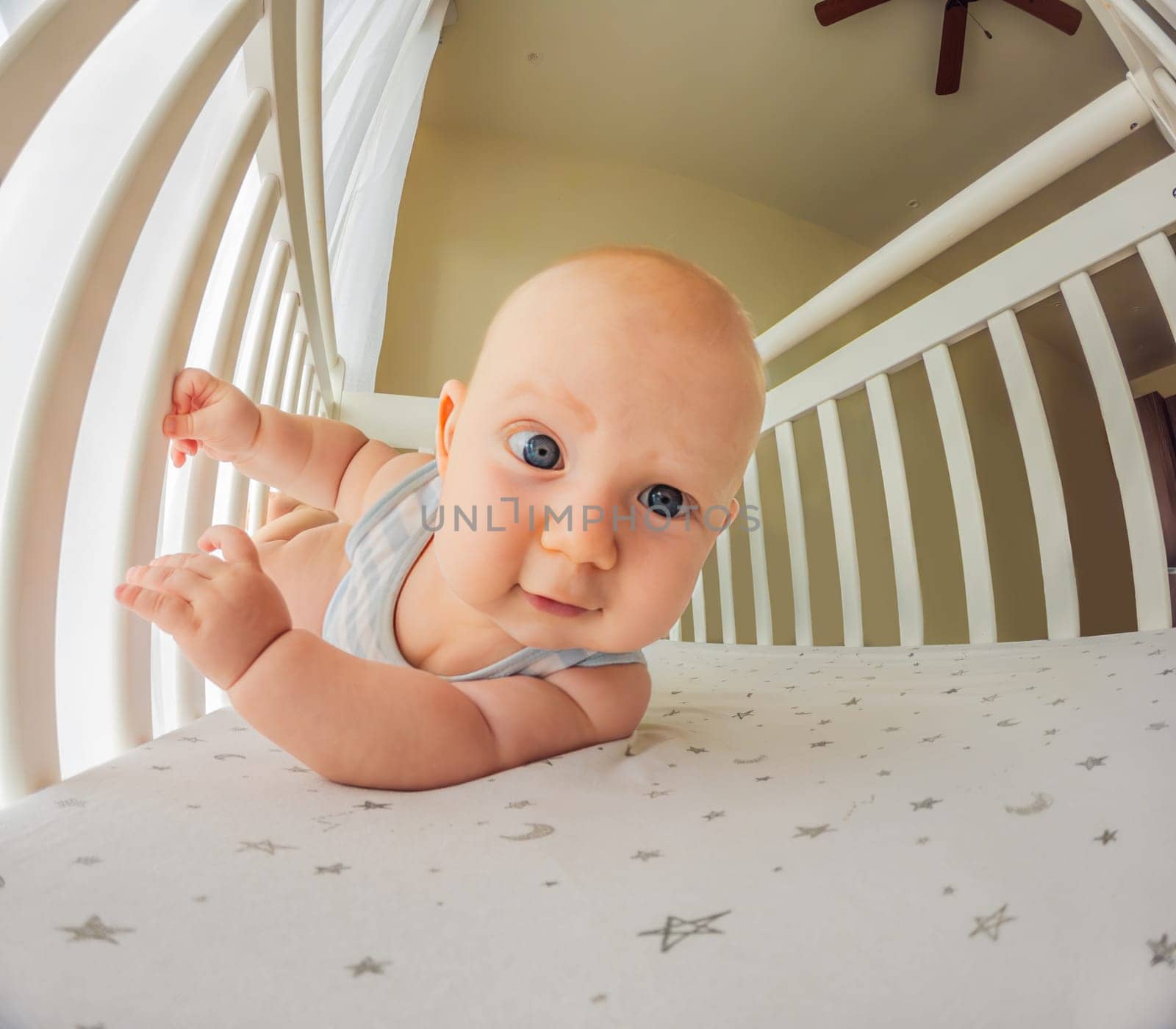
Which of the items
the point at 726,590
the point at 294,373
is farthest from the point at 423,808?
the point at 726,590

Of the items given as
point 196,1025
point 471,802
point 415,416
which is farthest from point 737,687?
point 415,416

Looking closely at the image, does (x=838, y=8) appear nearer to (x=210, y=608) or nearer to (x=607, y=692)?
(x=607, y=692)

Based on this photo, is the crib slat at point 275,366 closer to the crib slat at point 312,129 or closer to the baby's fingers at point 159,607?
the crib slat at point 312,129

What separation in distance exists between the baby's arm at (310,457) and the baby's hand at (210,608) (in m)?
0.34

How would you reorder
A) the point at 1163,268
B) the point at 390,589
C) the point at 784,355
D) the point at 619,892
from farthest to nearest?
the point at 784,355 < the point at 1163,268 < the point at 390,589 < the point at 619,892

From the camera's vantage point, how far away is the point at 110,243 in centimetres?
44

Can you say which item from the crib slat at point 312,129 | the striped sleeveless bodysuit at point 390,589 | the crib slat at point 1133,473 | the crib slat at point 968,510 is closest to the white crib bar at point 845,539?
the crib slat at point 968,510

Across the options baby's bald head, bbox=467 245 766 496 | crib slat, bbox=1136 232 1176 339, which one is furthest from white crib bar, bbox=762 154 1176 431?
baby's bald head, bbox=467 245 766 496

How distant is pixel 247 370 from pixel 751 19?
271 centimetres

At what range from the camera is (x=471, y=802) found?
45 centimetres

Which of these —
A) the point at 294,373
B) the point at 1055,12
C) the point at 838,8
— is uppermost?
the point at 838,8

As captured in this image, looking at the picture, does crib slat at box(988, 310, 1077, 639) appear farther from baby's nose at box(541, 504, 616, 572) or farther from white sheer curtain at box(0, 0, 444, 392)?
white sheer curtain at box(0, 0, 444, 392)

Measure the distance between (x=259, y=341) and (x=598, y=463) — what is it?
1.62ft

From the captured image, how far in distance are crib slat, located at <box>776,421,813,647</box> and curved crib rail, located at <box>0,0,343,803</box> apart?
0.97m
